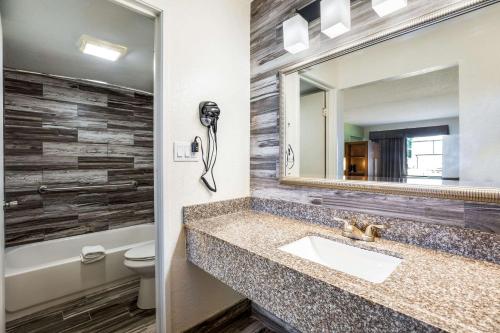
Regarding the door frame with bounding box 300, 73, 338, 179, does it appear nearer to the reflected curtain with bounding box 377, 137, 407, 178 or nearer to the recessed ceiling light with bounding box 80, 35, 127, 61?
the reflected curtain with bounding box 377, 137, 407, 178

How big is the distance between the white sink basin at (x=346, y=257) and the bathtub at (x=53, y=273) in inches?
76.1

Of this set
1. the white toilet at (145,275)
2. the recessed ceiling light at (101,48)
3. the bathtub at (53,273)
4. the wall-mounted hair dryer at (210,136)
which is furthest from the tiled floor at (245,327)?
the recessed ceiling light at (101,48)

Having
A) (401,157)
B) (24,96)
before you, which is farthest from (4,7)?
(401,157)

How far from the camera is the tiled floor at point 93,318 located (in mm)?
1675

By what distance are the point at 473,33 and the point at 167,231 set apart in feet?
5.43

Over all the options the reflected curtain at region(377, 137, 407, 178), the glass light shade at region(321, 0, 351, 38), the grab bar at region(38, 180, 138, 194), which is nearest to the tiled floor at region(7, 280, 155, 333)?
the grab bar at region(38, 180, 138, 194)

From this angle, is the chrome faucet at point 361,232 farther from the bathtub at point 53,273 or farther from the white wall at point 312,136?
A: the bathtub at point 53,273

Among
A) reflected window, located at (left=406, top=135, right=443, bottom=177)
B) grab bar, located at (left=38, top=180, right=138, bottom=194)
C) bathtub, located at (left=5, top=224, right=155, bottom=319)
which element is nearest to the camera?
reflected window, located at (left=406, top=135, right=443, bottom=177)

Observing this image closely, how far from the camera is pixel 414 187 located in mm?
1056

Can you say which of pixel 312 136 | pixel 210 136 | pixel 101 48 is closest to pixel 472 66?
pixel 312 136

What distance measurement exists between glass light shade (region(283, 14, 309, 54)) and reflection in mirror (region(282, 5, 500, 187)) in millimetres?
143

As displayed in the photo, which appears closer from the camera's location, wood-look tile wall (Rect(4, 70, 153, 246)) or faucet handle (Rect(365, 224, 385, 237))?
faucet handle (Rect(365, 224, 385, 237))

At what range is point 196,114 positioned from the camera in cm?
145

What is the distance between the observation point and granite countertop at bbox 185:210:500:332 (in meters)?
0.57
